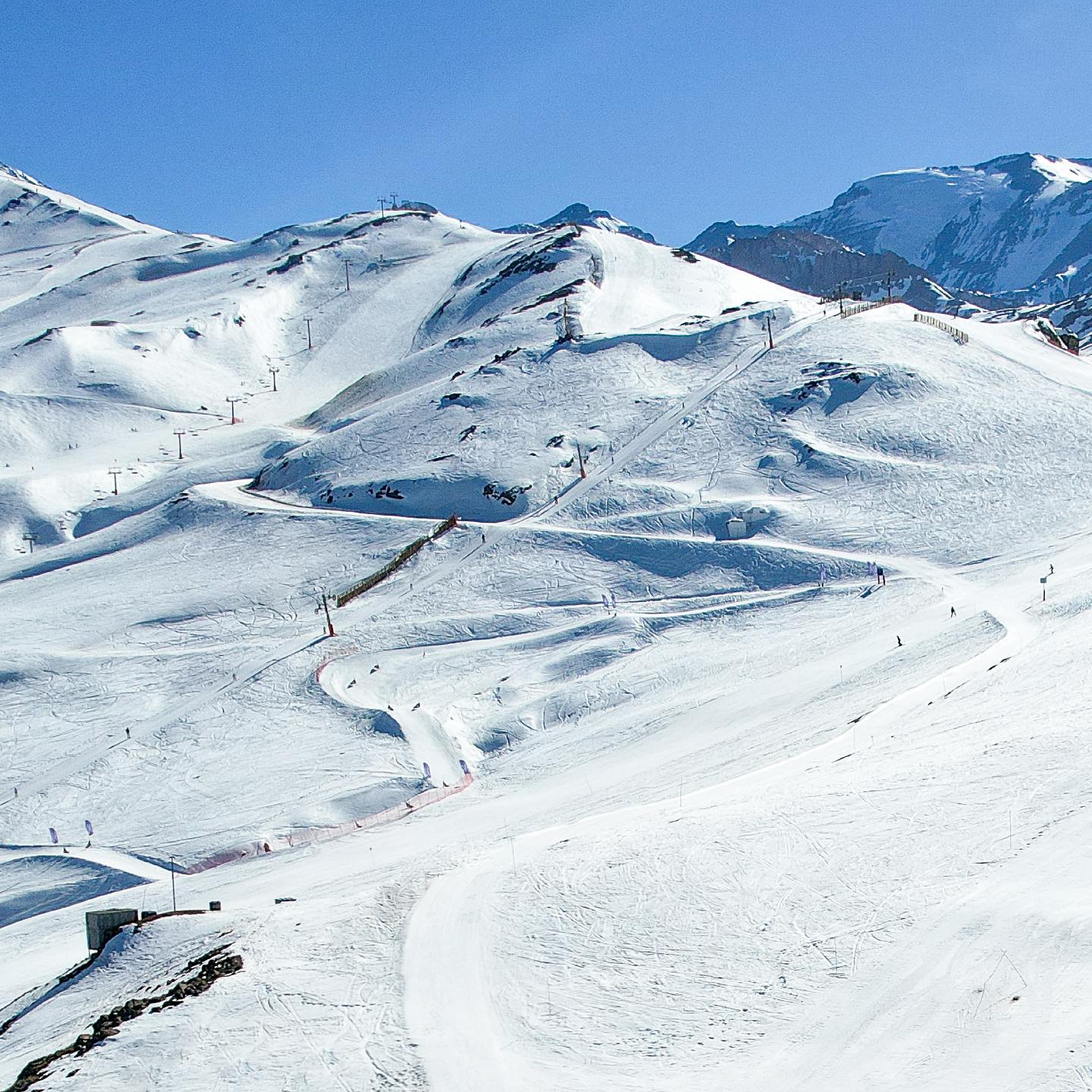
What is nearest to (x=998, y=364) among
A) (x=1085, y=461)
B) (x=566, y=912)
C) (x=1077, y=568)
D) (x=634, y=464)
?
(x=1085, y=461)

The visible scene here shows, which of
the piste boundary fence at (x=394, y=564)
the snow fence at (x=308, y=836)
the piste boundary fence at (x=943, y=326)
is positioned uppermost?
the piste boundary fence at (x=943, y=326)

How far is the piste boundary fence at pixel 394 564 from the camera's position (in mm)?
53938

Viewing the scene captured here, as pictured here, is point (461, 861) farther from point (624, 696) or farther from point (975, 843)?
point (624, 696)

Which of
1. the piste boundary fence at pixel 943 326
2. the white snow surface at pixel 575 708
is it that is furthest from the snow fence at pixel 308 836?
the piste boundary fence at pixel 943 326

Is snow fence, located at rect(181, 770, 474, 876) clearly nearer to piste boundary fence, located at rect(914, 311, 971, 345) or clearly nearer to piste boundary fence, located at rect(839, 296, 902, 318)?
piste boundary fence, located at rect(914, 311, 971, 345)

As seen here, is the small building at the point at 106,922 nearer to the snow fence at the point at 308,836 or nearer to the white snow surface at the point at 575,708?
the white snow surface at the point at 575,708

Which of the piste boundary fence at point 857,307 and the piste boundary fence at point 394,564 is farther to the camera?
the piste boundary fence at point 857,307

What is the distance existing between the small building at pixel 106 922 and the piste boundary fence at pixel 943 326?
61928 mm

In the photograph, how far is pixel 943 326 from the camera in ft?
245

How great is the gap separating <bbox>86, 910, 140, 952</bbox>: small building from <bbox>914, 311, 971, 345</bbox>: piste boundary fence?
61928 mm

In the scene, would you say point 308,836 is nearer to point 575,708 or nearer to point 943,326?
point 575,708

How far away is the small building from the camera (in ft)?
74.8

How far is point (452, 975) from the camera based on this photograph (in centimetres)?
1742

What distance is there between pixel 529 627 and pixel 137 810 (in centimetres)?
1714
